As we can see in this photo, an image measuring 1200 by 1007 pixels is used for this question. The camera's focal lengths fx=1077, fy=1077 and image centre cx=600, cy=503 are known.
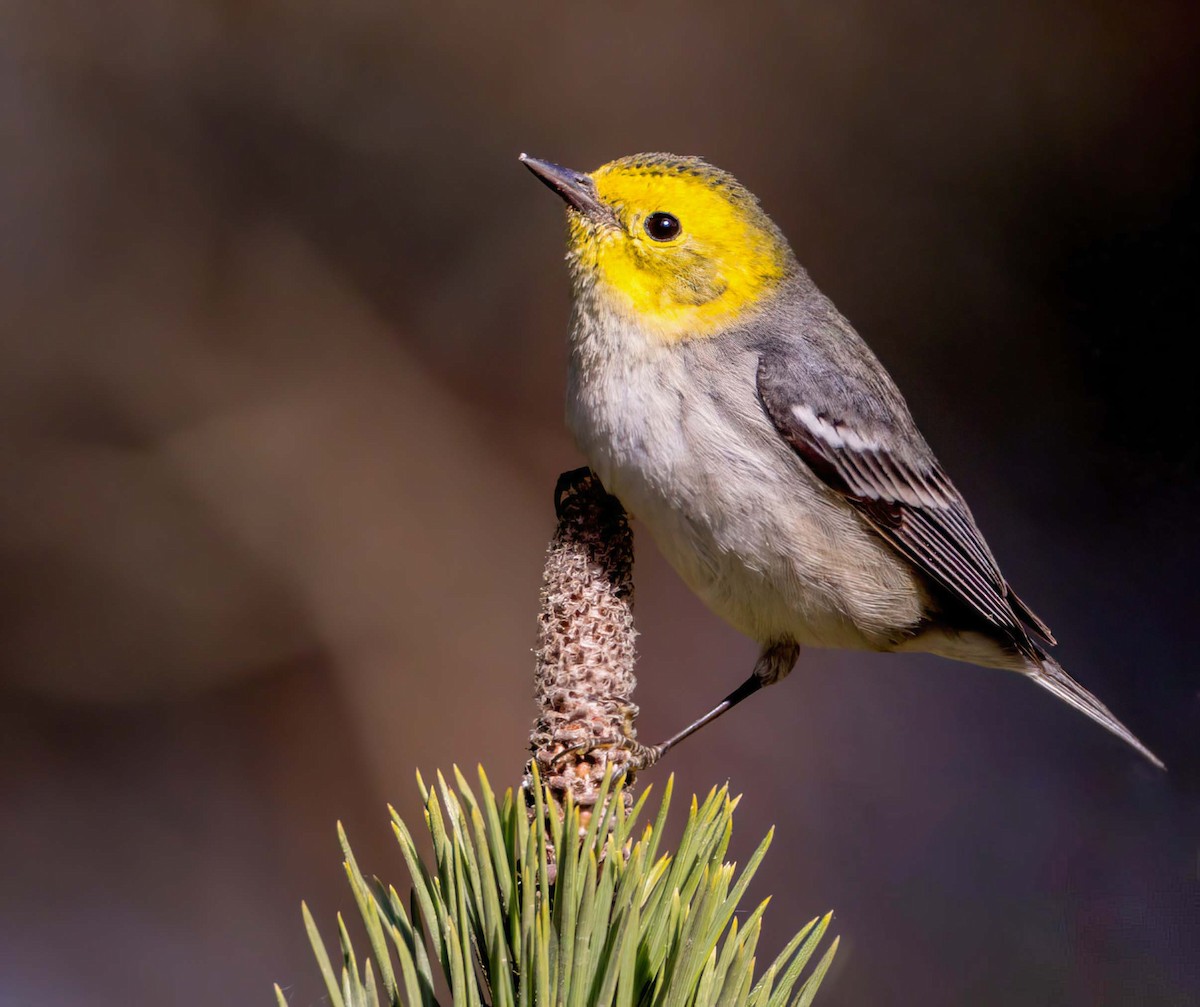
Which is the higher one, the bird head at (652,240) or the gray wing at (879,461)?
the bird head at (652,240)

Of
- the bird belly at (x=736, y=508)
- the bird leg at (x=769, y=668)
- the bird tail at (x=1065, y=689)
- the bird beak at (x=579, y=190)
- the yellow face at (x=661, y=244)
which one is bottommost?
the bird tail at (x=1065, y=689)

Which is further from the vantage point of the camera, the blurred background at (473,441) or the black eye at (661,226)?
the blurred background at (473,441)

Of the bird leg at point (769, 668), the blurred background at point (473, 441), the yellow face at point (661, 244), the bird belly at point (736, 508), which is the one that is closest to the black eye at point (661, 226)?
the yellow face at point (661, 244)

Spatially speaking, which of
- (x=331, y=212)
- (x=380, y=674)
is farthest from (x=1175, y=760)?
(x=331, y=212)

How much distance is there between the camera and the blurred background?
1.88m

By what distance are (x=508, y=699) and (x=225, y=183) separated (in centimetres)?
108

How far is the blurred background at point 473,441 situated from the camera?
1883mm

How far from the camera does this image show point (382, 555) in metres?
1.99

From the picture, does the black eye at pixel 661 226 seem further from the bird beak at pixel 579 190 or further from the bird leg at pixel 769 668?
the bird leg at pixel 769 668

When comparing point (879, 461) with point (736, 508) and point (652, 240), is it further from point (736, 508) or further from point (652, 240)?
point (652, 240)

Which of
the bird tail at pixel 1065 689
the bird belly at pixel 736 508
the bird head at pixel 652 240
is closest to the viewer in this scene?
the bird belly at pixel 736 508

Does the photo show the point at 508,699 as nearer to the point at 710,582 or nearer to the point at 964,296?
the point at 710,582

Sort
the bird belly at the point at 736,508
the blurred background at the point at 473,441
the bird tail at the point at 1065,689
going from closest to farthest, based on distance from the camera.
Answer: the bird belly at the point at 736,508, the bird tail at the point at 1065,689, the blurred background at the point at 473,441

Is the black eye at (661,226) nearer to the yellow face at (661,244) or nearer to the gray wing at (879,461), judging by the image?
the yellow face at (661,244)
